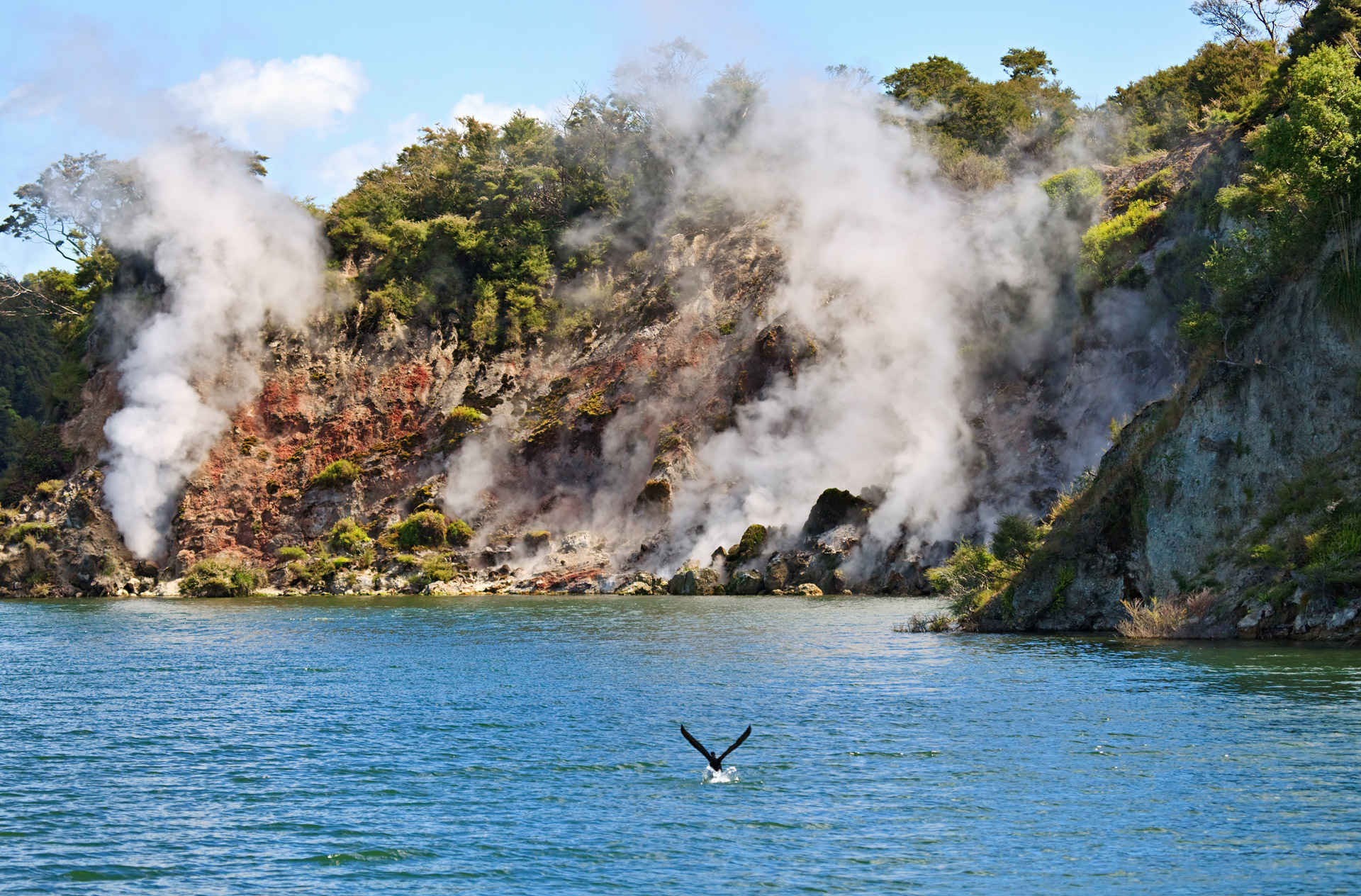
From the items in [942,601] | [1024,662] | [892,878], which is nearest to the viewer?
[892,878]

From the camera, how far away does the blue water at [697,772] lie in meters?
16.9

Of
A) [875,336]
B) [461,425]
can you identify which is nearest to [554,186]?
[461,425]

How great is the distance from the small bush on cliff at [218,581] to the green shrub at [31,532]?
9333 mm

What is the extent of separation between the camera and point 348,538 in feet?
265

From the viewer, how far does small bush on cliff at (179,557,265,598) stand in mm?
A: 77562

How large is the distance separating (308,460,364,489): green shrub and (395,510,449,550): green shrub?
21.9 ft

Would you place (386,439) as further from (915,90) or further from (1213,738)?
(1213,738)

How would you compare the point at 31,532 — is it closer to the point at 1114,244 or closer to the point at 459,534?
the point at 459,534

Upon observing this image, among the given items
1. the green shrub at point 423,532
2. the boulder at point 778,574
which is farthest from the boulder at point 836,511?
the green shrub at point 423,532

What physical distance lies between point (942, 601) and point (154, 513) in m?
51.2

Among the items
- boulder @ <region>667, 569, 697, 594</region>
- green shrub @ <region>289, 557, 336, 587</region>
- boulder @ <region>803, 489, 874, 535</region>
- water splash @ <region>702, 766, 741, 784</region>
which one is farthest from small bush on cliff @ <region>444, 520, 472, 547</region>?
water splash @ <region>702, 766, 741, 784</region>

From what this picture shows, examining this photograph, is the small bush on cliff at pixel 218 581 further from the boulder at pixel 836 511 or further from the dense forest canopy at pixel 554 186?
the boulder at pixel 836 511

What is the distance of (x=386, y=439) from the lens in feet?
287

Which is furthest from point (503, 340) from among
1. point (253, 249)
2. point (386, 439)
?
point (253, 249)
